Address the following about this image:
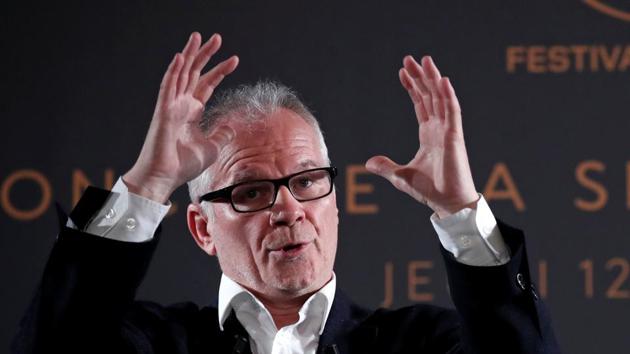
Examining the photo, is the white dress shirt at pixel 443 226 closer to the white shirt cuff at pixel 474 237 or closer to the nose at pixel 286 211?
the white shirt cuff at pixel 474 237

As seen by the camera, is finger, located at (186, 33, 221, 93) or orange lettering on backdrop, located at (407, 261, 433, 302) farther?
orange lettering on backdrop, located at (407, 261, 433, 302)

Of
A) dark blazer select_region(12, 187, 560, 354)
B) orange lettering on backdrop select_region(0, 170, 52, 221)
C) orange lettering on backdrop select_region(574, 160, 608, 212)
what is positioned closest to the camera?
dark blazer select_region(12, 187, 560, 354)

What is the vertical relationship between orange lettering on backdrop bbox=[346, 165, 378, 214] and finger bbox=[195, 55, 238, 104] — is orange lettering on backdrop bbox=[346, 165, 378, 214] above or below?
below

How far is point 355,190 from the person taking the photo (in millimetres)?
3916

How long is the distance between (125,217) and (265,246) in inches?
17.8

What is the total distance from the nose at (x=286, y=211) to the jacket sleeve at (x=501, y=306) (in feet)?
1.45

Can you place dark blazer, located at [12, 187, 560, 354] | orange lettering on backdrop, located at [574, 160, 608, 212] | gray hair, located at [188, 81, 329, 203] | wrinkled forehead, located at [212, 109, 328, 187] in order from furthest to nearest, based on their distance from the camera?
orange lettering on backdrop, located at [574, 160, 608, 212] < gray hair, located at [188, 81, 329, 203] < wrinkled forehead, located at [212, 109, 328, 187] < dark blazer, located at [12, 187, 560, 354]

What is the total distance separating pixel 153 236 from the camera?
2484 millimetres

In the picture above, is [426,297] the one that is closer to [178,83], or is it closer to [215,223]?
[215,223]

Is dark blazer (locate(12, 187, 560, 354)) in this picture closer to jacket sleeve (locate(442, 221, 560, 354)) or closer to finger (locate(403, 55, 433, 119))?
jacket sleeve (locate(442, 221, 560, 354))

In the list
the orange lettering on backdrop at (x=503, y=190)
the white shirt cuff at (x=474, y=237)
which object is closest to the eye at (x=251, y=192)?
the white shirt cuff at (x=474, y=237)

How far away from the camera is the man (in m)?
2.44

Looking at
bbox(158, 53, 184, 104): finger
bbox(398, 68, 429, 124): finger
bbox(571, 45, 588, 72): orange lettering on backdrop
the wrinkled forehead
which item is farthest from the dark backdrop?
bbox(158, 53, 184, 104): finger

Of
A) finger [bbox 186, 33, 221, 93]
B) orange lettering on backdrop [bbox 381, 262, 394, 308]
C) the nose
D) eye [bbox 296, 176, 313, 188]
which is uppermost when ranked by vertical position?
finger [bbox 186, 33, 221, 93]
